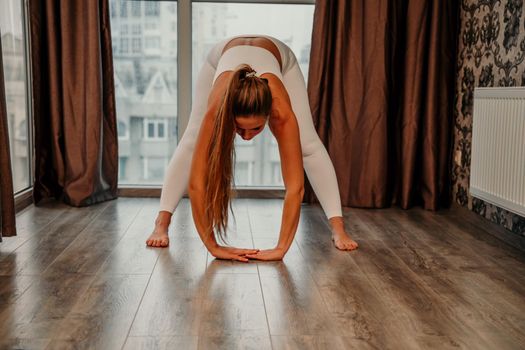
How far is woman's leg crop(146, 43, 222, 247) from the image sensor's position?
3053 millimetres

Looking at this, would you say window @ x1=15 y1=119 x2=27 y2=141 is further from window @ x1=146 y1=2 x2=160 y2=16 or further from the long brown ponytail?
the long brown ponytail

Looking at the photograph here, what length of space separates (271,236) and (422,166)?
1.22 metres

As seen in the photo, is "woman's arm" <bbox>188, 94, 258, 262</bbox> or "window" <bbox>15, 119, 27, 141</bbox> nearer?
"woman's arm" <bbox>188, 94, 258, 262</bbox>

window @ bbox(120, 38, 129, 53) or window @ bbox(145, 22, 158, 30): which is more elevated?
window @ bbox(145, 22, 158, 30)

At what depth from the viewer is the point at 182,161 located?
120 inches

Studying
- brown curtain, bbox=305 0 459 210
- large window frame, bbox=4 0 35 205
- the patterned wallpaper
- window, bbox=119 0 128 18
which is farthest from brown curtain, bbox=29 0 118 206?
the patterned wallpaper

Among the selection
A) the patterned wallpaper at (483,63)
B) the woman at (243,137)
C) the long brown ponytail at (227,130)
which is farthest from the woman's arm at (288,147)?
the patterned wallpaper at (483,63)

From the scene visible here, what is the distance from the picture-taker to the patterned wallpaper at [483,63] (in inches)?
126

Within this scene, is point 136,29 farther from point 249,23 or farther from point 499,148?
point 499,148

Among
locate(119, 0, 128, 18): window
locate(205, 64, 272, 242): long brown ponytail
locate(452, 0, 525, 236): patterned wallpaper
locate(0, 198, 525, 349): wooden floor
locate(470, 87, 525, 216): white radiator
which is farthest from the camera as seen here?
locate(119, 0, 128, 18): window

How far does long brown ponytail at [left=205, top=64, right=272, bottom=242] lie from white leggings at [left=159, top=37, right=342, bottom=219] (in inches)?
13.6

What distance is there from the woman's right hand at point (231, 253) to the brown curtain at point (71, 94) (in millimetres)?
1360

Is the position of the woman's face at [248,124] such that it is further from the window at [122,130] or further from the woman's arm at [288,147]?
the window at [122,130]

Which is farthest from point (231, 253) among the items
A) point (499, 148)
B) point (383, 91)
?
point (383, 91)
